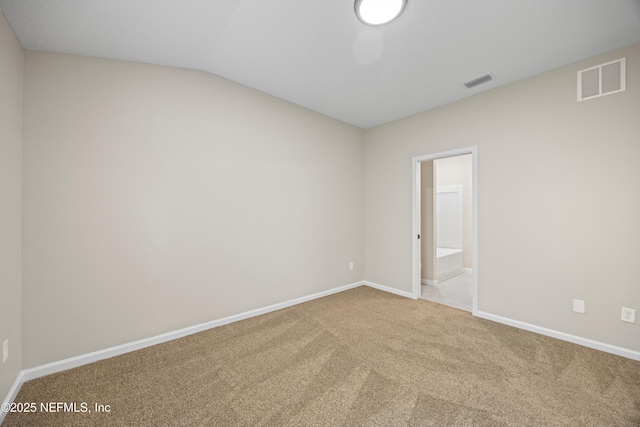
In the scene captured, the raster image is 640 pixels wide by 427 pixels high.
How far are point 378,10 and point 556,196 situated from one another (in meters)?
2.44

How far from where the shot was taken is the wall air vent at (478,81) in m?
2.67

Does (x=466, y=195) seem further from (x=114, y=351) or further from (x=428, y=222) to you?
(x=114, y=351)

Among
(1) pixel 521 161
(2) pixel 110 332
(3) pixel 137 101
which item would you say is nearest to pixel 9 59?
(3) pixel 137 101

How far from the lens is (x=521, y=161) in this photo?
2.73 m

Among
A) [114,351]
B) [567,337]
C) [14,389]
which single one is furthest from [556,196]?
[14,389]

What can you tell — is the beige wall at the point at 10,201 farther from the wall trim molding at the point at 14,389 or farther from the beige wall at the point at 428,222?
the beige wall at the point at 428,222

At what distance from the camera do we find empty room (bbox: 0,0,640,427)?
171cm

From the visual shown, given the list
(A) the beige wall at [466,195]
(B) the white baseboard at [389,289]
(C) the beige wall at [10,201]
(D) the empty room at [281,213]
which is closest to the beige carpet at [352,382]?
(D) the empty room at [281,213]

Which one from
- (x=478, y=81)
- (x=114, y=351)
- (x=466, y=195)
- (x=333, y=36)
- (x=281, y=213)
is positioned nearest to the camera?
(x=333, y=36)

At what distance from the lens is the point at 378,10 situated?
1.78 m

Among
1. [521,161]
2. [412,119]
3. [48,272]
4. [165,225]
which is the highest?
[412,119]

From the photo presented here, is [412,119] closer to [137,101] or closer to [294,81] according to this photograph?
[294,81]

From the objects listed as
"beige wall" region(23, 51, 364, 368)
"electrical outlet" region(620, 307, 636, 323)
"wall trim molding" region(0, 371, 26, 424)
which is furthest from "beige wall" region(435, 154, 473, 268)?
"wall trim molding" region(0, 371, 26, 424)

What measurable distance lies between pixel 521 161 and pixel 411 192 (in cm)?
133
